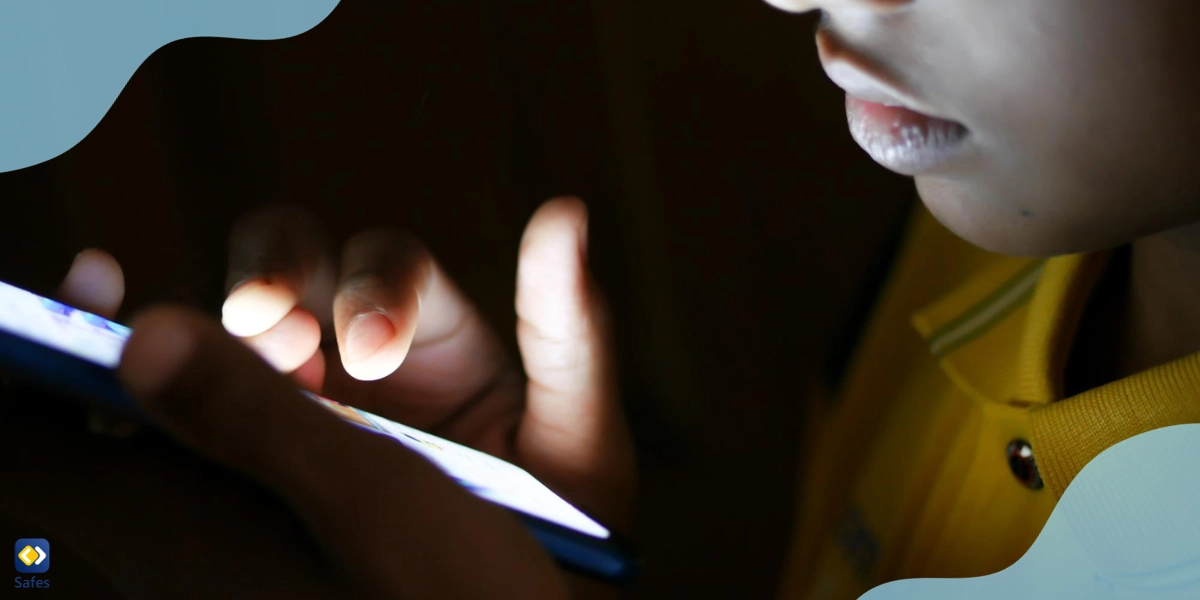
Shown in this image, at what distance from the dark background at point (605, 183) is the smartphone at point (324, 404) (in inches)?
1.8

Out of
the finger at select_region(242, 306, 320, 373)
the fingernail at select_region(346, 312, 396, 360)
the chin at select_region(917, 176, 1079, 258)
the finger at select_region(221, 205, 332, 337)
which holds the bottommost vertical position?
the chin at select_region(917, 176, 1079, 258)

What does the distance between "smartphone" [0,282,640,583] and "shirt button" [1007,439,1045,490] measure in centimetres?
16

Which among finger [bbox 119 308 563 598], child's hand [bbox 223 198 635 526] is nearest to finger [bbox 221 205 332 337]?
child's hand [bbox 223 198 635 526]

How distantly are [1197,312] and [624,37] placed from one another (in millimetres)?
244

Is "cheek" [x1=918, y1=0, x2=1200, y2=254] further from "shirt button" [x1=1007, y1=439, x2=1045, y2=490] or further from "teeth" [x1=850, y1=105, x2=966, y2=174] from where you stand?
"shirt button" [x1=1007, y1=439, x2=1045, y2=490]

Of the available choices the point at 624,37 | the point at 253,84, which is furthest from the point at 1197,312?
the point at 253,84

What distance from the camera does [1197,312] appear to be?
0.83ft

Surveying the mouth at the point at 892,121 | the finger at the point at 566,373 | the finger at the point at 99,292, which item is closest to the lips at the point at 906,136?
the mouth at the point at 892,121

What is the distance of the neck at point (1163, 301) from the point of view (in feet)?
0.81

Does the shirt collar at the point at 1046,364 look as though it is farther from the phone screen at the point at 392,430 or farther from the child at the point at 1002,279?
the phone screen at the point at 392,430

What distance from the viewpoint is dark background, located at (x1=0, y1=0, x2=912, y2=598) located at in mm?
294

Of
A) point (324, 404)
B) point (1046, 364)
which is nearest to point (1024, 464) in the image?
point (1046, 364)

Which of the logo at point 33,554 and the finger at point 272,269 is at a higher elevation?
the finger at point 272,269

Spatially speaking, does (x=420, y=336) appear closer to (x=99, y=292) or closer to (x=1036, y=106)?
(x=99, y=292)
